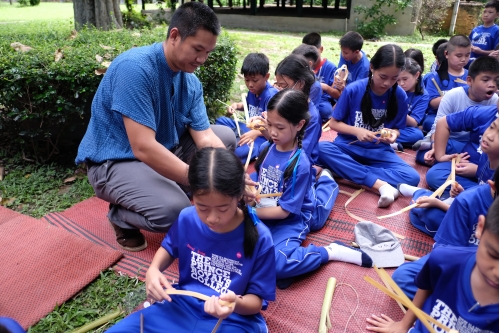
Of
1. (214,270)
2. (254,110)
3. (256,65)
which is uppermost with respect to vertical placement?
(256,65)

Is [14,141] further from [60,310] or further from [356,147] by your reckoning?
[356,147]

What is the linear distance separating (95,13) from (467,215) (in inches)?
243

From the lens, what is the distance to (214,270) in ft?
5.95

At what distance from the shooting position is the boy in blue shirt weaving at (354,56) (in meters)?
5.32

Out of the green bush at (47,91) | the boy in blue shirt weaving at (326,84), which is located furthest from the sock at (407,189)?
the green bush at (47,91)

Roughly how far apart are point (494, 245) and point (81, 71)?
3259mm

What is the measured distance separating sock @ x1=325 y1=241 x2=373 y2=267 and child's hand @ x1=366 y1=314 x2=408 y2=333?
474 millimetres

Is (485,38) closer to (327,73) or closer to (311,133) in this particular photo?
(327,73)

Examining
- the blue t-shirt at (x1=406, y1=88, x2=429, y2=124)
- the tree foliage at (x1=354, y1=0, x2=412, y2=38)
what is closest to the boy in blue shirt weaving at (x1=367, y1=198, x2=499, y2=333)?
the blue t-shirt at (x1=406, y1=88, x2=429, y2=124)

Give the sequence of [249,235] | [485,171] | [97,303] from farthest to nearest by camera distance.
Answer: [485,171]
[97,303]
[249,235]

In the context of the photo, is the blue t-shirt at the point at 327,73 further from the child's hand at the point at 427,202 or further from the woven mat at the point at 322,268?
the child's hand at the point at 427,202

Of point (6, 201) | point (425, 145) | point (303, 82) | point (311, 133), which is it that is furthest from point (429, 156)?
point (6, 201)

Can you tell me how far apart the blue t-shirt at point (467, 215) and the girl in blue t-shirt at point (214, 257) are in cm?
108

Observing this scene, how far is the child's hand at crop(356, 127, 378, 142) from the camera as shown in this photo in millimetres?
3666
